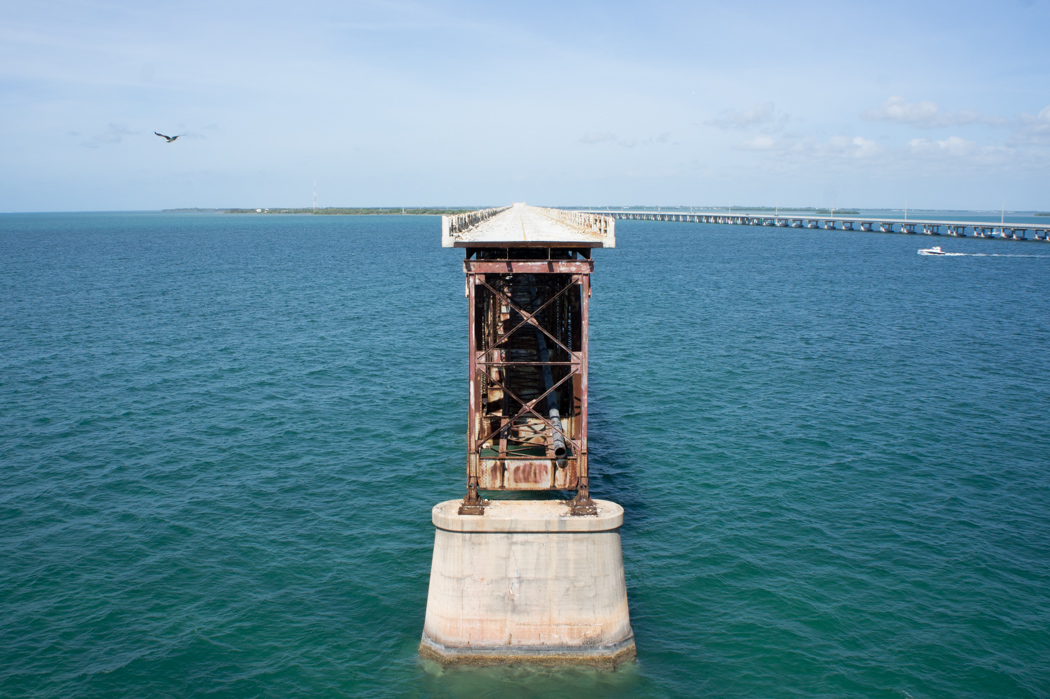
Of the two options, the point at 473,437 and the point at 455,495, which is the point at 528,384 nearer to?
the point at 455,495

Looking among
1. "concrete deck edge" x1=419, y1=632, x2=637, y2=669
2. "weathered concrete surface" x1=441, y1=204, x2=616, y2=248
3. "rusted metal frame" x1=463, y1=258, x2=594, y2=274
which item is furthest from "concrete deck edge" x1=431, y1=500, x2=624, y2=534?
"weathered concrete surface" x1=441, y1=204, x2=616, y2=248

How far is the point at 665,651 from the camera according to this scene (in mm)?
18969

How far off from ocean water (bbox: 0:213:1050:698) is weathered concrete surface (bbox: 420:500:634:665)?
720 mm

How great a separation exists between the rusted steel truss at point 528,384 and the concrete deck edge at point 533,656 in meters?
3.41

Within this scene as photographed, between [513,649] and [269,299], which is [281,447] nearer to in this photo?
[513,649]

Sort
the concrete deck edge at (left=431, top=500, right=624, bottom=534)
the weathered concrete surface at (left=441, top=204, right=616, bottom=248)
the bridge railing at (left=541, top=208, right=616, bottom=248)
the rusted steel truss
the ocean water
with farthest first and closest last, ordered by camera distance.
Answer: the bridge railing at (left=541, top=208, right=616, bottom=248) < the weathered concrete surface at (left=441, top=204, right=616, bottom=248) < the rusted steel truss < the ocean water < the concrete deck edge at (left=431, top=500, right=624, bottom=534)

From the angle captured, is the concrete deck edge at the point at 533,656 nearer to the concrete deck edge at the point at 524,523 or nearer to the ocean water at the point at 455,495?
the ocean water at the point at 455,495

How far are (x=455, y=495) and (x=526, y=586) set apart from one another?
404 inches

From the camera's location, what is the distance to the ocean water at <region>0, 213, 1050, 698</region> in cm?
1847

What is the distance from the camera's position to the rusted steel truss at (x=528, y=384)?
18.6 m

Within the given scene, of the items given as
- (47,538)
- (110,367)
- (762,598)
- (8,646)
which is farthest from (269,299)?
(762,598)

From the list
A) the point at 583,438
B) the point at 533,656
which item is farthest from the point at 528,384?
the point at 533,656

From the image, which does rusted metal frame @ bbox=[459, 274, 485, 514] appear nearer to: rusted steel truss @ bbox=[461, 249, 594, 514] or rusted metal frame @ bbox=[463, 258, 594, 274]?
rusted steel truss @ bbox=[461, 249, 594, 514]

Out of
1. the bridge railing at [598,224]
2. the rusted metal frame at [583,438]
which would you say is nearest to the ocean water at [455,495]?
the rusted metal frame at [583,438]
